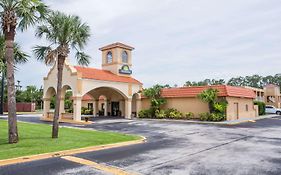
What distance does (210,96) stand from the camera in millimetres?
28969

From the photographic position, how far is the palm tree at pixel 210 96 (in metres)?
29.1

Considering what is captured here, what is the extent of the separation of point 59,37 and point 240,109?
25.9m

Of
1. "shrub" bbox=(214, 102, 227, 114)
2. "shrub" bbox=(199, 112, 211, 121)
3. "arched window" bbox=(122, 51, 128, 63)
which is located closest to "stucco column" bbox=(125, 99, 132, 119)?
"arched window" bbox=(122, 51, 128, 63)

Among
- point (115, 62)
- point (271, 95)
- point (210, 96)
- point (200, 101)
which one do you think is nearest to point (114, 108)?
point (115, 62)

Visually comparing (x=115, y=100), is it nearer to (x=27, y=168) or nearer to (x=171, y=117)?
(x=171, y=117)

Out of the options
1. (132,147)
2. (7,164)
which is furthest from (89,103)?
(7,164)

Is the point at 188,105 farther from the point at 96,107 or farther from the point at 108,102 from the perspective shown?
the point at 96,107

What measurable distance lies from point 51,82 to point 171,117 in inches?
623

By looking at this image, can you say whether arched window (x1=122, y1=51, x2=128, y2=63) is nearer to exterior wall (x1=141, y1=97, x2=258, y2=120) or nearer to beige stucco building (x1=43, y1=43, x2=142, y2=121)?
beige stucco building (x1=43, y1=43, x2=142, y2=121)

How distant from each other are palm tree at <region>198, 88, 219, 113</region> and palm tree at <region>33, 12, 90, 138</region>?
57.4 ft

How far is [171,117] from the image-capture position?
107 feet

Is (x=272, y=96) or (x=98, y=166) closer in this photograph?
(x=98, y=166)

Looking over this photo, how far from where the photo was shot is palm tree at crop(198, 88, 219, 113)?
29062 millimetres

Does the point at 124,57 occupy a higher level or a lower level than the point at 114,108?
higher
